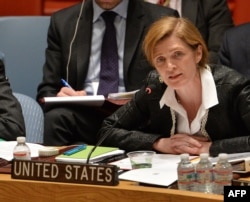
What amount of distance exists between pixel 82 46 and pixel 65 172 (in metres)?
1.74

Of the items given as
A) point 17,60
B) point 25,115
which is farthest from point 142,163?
point 17,60

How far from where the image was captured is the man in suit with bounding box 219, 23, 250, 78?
3.29 metres

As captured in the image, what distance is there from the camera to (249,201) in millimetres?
1737

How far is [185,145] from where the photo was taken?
260cm

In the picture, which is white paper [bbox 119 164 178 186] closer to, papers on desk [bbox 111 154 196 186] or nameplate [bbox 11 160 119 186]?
papers on desk [bbox 111 154 196 186]

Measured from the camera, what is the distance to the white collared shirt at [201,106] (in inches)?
104

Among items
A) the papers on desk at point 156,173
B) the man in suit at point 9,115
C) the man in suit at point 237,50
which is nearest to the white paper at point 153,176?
the papers on desk at point 156,173

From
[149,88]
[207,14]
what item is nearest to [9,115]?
[149,88]

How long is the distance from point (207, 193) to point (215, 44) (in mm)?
1943

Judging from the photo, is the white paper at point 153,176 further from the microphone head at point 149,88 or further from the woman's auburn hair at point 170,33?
the woman's auburn hair at point 170,33

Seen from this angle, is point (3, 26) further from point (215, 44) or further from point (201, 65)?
point (201, 65)

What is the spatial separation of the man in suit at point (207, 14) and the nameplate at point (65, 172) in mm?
1948

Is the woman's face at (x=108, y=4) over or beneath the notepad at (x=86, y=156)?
over

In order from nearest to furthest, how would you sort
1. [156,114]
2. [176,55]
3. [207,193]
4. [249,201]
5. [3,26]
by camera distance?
[249,201]
[207,193]
[176,55]
[156,114]
[3,26]
